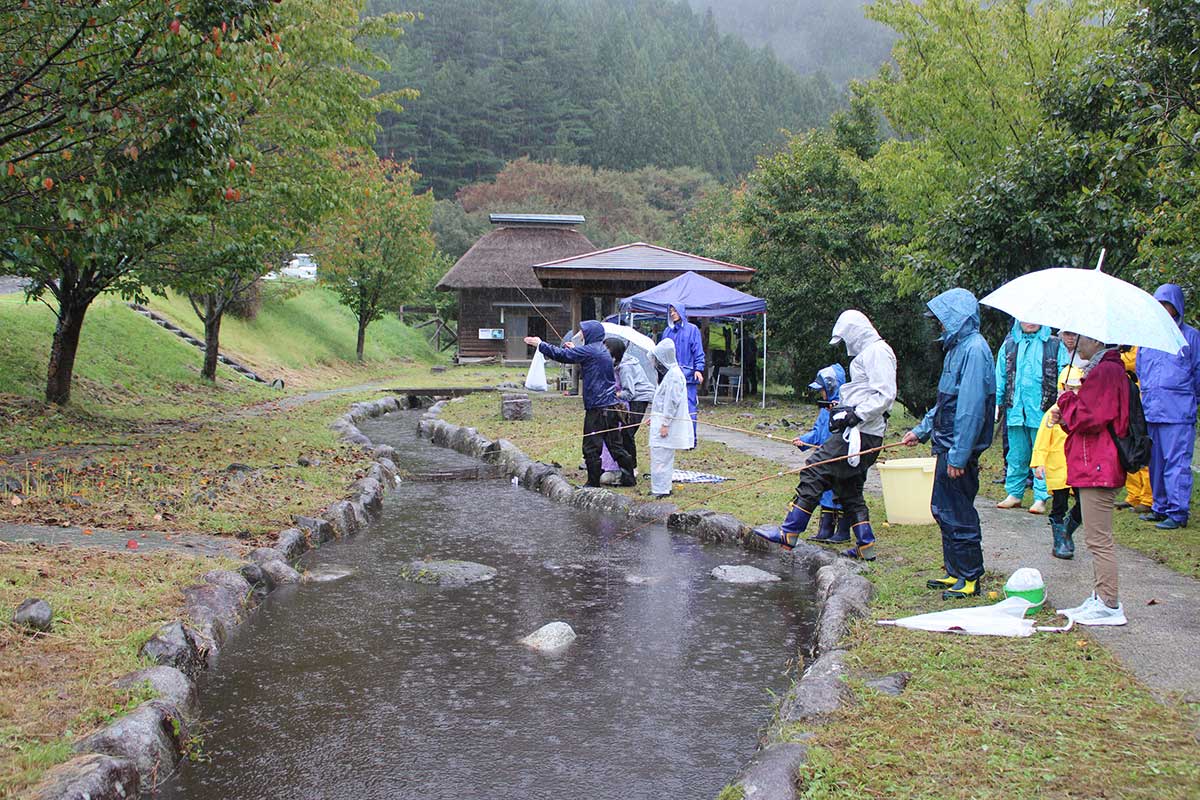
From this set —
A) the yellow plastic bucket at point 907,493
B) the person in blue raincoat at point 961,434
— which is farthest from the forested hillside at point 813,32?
the person in blue raincoat at point 961,434

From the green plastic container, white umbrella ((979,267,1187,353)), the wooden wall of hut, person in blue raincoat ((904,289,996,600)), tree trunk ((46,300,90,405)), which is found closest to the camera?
white umbrella ((979,267,1187,353))

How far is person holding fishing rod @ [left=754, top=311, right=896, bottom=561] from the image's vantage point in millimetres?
7617

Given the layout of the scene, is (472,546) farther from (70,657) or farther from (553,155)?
(553,155)

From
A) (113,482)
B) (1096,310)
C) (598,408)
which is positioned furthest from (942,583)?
(113,482)

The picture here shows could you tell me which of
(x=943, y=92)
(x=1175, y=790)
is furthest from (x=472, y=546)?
(x=943, y=92)

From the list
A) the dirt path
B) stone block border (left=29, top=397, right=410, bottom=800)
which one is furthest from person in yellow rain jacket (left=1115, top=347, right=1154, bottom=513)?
stone block border (left=29, top=397, right=410, bottom=800)

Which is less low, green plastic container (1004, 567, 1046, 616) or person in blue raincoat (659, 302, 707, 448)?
person in blue raincoat (659, 302, 707, 448)

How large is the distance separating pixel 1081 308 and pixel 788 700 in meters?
2.70

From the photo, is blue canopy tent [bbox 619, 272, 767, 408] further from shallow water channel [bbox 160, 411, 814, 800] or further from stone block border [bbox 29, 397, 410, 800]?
stone block border [bbox 29, 397, 410, 800]

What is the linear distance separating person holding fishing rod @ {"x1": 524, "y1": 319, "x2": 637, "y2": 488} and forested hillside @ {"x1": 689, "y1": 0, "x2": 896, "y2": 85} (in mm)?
99127

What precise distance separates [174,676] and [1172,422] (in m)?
7.92

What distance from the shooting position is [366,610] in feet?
21.9

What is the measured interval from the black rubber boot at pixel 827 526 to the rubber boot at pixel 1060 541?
1.77m

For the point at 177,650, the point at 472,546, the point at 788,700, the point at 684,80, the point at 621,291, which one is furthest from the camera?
the point at 684,80
